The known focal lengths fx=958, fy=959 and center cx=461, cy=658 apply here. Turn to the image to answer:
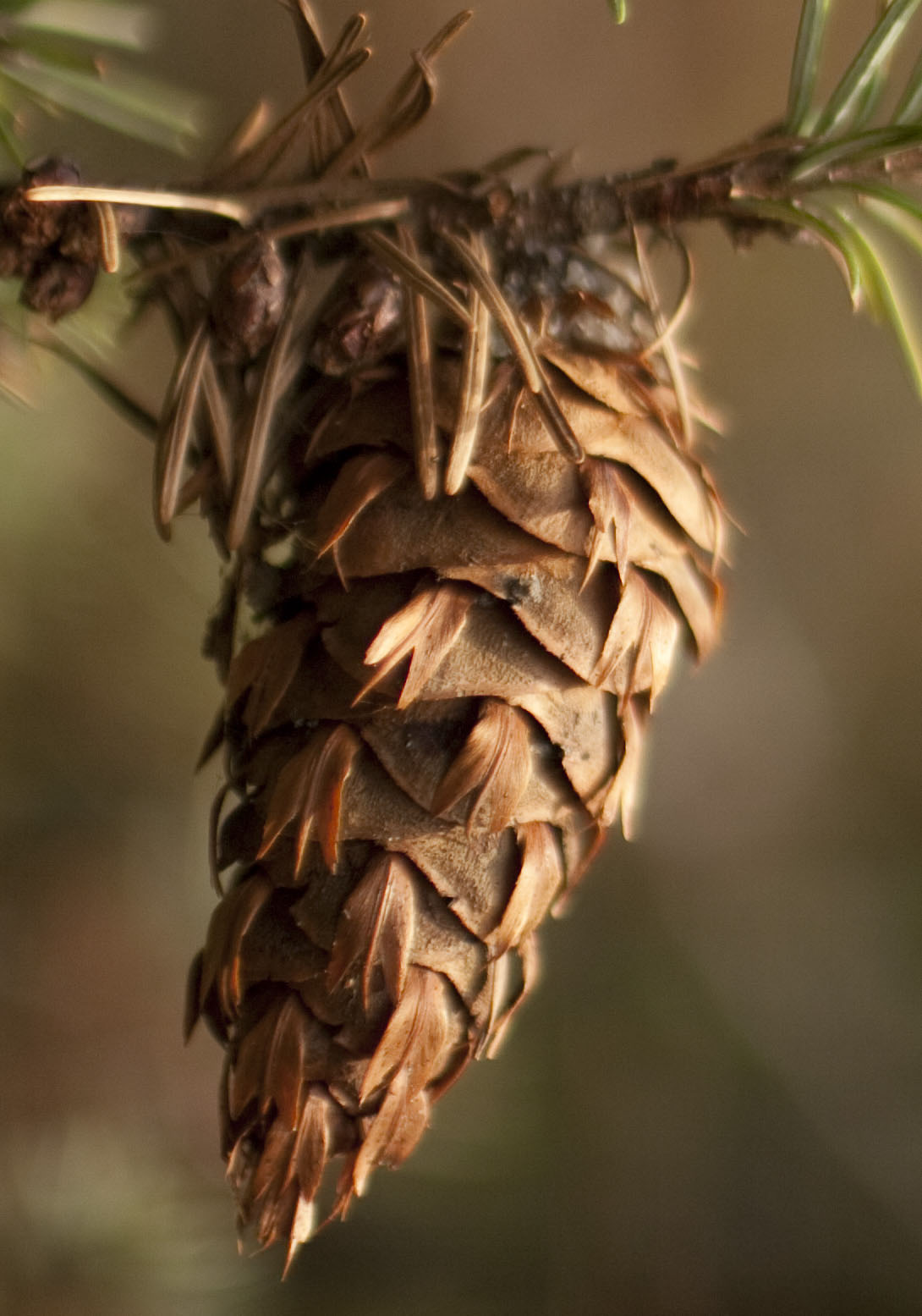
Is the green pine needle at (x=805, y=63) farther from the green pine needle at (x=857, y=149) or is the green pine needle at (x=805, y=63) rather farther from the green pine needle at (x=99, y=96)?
the green pine needle at (x=99, y=96)

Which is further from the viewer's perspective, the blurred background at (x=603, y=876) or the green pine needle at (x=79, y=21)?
the blurred background at (x=603, y=876)

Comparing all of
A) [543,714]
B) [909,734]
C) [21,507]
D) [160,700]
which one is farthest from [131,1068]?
[909,734]

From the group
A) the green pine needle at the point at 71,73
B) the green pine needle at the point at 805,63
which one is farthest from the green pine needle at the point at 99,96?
the green pine needle at the point at 805,63

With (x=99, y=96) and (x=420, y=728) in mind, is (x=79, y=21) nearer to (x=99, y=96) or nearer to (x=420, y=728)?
(x=99, y=96)

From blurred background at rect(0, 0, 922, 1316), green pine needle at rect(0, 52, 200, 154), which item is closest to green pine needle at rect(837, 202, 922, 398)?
green pine needle at rect(0, 52, 200, 154)

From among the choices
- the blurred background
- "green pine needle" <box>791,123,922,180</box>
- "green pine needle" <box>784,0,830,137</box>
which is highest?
"green pine needle" <box>784,0,830,137</box>

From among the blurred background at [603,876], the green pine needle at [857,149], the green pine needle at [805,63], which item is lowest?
the blurred background at [603,876]

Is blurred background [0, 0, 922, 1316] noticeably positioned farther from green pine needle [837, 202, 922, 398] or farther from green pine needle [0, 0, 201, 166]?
green pine needle [837, 202, 922, 398]
